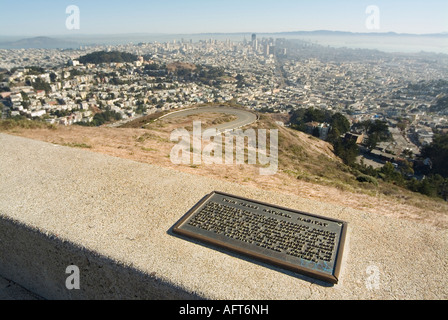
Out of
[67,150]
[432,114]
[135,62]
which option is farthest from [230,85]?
[67,150]

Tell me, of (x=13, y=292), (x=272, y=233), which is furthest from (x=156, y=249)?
(x=13, y=292)

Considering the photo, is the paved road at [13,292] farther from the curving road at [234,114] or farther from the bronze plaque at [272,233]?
the curving road at [234,114]

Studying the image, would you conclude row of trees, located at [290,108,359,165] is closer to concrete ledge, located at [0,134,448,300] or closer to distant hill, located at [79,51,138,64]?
concrete ledge, located at [0,134,448,300]

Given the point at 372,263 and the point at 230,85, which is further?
the point at 230,85

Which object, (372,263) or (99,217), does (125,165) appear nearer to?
(99,217)

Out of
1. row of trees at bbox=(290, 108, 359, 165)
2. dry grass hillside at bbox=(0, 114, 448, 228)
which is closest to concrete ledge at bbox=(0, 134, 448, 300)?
dry grass hillside at bbox=(0, 114, 448, 228)

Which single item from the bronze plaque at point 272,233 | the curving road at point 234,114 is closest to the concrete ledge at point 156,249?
the bronze plaque at point 272,233
